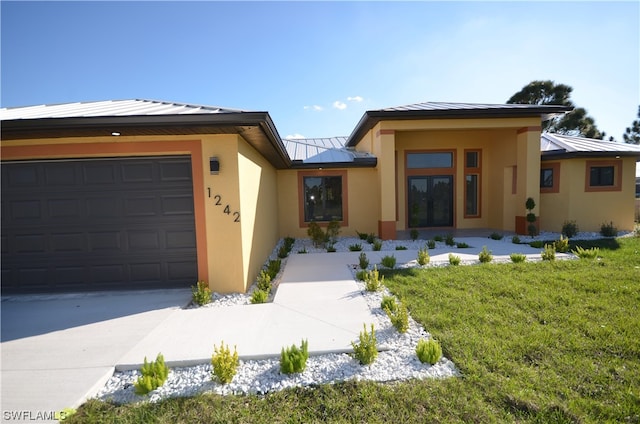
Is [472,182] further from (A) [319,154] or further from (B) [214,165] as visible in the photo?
(B) [214,165]

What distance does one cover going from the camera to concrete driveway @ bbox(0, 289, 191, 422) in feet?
9.25

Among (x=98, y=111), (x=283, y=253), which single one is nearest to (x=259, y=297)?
(x=283, y=253)

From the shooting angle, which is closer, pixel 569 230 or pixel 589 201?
pixel 569 230

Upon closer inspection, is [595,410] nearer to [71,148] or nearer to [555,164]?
[71,148]

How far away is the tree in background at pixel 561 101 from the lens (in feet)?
76.6

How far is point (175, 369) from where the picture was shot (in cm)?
325

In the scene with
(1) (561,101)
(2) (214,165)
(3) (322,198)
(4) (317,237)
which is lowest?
(4) (317,237)

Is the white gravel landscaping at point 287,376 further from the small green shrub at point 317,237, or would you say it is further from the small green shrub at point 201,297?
the small green shrub at point 317,237

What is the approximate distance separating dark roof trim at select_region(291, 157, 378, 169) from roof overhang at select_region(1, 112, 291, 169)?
632 cm

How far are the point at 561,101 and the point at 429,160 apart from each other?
746 inches

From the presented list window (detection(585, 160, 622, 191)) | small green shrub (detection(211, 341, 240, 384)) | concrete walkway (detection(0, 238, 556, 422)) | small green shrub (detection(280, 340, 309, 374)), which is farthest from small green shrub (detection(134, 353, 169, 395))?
window (detection(585, 160, 622, 191))

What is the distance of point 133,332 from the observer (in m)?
4.12

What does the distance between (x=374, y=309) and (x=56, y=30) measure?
9.20 m

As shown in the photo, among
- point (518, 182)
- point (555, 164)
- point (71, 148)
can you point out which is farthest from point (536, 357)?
point (555, 164)
